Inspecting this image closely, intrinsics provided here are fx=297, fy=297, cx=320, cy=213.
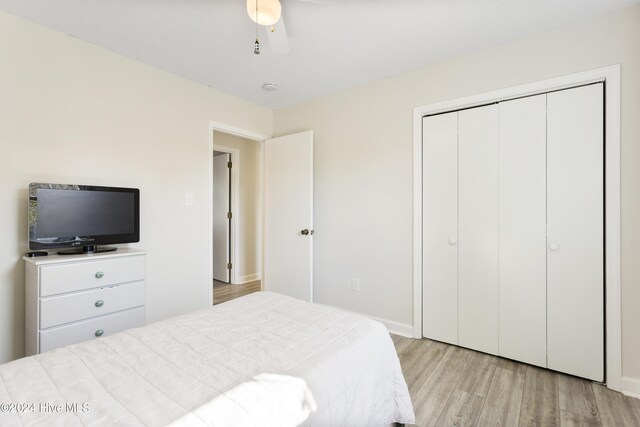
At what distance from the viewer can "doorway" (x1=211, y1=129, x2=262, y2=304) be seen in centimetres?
470

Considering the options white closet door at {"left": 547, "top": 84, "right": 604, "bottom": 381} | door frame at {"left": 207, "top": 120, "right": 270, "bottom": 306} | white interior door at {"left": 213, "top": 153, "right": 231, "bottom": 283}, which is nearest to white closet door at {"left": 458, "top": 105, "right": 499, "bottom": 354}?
white closet door at {"left": 547, "top": 84, "right": 604, "bottom": 381}

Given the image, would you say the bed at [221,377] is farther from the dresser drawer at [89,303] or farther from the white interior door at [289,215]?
the white interior door at [289,215]

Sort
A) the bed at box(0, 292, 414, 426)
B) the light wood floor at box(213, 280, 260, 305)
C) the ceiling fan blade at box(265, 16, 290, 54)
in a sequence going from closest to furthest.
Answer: the bed at box(0, 292, 414, 426) → the ceiling fan blade at box(265, 16, 290, 54) → the light wood floor at box(213, 280, 260, 305)

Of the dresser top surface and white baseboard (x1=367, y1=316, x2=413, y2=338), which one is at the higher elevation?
the dresser top surface

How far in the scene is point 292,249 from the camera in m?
3.45

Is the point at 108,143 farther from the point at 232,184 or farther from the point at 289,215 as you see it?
the point at 232,184

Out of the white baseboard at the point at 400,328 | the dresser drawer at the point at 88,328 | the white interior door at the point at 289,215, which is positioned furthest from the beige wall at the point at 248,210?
the white baseboard at the point at 400,328

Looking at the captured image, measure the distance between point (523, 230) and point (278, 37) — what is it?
218 cm

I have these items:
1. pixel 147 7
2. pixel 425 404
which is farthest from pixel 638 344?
pixel 147 7

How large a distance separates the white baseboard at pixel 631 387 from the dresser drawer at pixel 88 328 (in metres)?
3.30

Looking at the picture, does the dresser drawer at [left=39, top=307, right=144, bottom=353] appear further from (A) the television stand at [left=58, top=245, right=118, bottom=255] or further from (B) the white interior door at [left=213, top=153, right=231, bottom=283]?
(B) the white interior door at [left=213, top=153, right=231, bottom=283]

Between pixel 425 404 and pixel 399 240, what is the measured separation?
53.7 inches

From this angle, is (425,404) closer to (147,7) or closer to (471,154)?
(471,154)

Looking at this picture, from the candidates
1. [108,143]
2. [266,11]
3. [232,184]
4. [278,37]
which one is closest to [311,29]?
[278,37]
